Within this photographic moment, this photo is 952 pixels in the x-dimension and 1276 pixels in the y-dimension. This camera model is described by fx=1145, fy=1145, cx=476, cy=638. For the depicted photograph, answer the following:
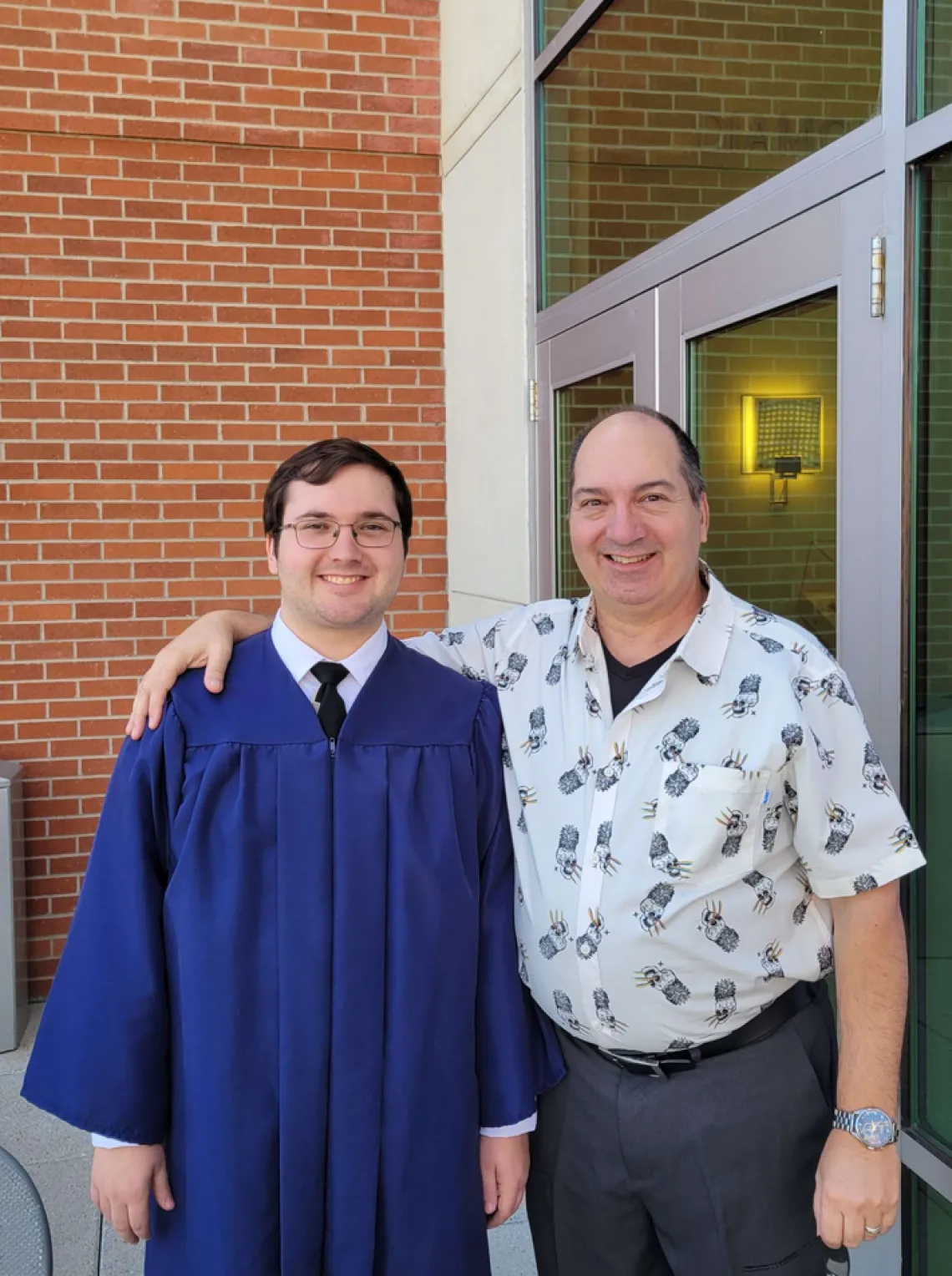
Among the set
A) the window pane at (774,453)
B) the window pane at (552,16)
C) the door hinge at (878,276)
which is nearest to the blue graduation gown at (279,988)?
the window pane at (774,453)

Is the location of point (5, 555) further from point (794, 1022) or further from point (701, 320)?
point (794, 1022)

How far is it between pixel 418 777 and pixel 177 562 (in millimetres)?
3177

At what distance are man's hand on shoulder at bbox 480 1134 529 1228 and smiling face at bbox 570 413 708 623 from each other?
917 mm

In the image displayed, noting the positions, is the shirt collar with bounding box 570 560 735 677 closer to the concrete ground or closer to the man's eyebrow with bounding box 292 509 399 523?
the man's eyebrow with bounding box 292 509 399 523

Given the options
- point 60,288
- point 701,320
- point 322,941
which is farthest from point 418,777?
point 60,288

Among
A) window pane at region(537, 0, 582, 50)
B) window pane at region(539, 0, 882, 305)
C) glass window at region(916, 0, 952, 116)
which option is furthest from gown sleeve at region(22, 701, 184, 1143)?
window pane at region(537, 0, 582, 50)

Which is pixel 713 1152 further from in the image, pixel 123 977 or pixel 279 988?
pixel 123 977

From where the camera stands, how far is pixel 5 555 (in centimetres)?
461

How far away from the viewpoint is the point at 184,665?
1.86m

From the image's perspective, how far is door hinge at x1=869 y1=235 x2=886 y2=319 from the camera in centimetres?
210

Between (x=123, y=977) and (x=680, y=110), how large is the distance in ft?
8.53

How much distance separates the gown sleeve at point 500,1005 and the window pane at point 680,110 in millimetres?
1478

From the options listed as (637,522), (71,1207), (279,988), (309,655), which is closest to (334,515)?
(309,655)

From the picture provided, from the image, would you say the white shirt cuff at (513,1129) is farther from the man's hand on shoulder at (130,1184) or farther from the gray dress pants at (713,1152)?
the man's hand on shoulder at (130,1184)
